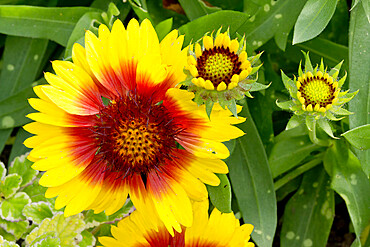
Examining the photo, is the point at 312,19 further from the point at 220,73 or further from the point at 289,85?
the point at 220,73

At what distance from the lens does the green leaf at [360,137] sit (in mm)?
1213

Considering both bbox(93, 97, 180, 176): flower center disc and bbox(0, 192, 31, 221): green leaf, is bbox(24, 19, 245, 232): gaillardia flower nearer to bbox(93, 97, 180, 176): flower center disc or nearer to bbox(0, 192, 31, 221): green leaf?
bbox(93, 97, 180, 176): flower center disc

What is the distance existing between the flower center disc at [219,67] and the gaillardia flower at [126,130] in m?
0.09

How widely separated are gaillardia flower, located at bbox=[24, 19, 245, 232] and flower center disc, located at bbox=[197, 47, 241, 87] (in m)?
0.09

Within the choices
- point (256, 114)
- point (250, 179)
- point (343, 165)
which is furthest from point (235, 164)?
point (343, 165)

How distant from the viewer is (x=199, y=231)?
4.15 feet

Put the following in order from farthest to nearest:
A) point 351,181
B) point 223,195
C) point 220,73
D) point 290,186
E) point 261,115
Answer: point 290,186
point 261,115
point 351,181
point 223,195
point 220,73

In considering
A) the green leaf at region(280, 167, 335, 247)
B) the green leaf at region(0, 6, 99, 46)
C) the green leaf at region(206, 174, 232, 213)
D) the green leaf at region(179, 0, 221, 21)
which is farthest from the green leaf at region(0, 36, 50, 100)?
the green leaf at region(280, 167, 335, 247)

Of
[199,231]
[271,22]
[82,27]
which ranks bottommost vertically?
[199,231]

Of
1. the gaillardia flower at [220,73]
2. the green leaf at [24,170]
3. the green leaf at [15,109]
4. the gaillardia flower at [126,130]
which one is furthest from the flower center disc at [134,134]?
the green leaf at [15,109]

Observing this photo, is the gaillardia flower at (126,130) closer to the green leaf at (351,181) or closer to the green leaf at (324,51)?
the green leaf at (351,181)

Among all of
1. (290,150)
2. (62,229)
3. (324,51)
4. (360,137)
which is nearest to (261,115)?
(290,150)

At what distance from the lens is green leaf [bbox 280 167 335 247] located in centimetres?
163

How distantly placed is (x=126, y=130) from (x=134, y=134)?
0.9 inches
